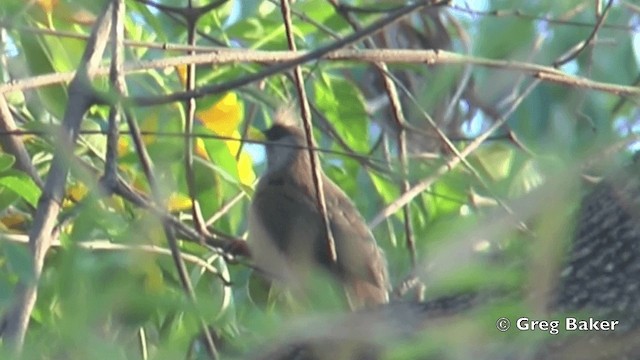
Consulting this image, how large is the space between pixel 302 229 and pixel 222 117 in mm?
993

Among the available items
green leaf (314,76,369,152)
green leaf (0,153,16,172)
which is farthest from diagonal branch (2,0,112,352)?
green leaf (314,76,369,152)

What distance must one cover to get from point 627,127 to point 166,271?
1062mm

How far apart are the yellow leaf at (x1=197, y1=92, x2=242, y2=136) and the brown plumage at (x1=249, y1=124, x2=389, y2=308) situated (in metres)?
0.13

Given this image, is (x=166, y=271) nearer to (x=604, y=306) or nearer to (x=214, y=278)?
(x=214, y=278)

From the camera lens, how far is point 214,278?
290 cm

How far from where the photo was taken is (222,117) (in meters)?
3.14

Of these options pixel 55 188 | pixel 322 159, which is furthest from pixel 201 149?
pixel 55 188

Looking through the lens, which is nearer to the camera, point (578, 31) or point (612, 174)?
point (612, 174)

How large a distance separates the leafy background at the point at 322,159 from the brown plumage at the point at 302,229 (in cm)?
7

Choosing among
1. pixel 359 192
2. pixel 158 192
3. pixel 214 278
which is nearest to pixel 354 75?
pixel 359 192

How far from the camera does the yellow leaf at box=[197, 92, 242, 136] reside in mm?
3111

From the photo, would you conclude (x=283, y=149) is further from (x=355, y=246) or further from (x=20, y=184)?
(x=20, y=184)

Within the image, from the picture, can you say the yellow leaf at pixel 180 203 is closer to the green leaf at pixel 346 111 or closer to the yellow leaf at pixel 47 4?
the green leaf at pixel 346 111

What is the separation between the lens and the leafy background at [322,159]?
143cm
